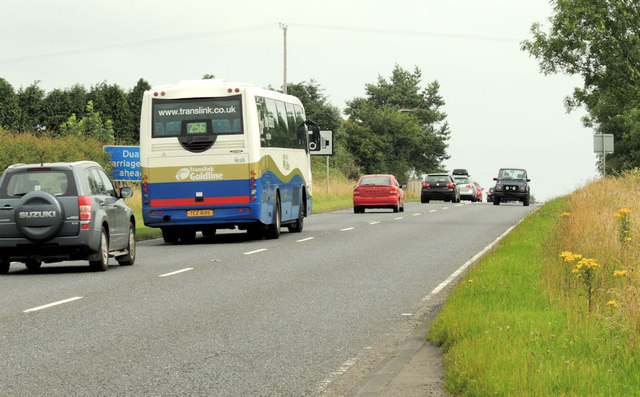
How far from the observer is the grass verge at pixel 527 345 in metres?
6.45

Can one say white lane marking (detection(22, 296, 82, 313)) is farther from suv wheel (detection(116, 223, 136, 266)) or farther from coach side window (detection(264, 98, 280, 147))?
coach side window (detection(264, 98, 280, 147))

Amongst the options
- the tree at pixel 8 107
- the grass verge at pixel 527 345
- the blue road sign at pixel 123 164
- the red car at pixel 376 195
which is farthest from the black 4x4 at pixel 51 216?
the tree at pixel 8 107

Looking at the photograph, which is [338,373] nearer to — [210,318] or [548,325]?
[548,325]

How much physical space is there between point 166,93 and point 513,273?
1244 centimetres

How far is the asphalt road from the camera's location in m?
7.76

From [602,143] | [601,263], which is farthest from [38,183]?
[602,143]

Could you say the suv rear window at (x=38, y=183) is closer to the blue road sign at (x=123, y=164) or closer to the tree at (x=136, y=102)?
the blue road sign at (x=123, y=164)

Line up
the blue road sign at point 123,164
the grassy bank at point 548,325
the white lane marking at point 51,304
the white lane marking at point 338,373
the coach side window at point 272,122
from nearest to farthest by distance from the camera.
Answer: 1. the grassy bank at point 548,325
2. the white lane marking at point 338,373
3. the white lane marking at point 51,304
4. the coach side window at point 272,122
5. the blue road sign at point 123,164

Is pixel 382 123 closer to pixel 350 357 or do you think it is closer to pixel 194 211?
pixel 194 211

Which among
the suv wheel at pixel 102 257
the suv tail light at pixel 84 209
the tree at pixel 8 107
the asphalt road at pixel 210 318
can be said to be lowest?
the asphalt road at pixel 210 318

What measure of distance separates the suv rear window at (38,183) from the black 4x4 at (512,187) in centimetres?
3941

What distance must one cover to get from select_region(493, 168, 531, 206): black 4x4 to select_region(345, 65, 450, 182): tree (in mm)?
37256

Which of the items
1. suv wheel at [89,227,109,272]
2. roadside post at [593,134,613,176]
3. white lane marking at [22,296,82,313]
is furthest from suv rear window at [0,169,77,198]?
roadside post at [593,134,613,176]

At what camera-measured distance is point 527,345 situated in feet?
25.4
